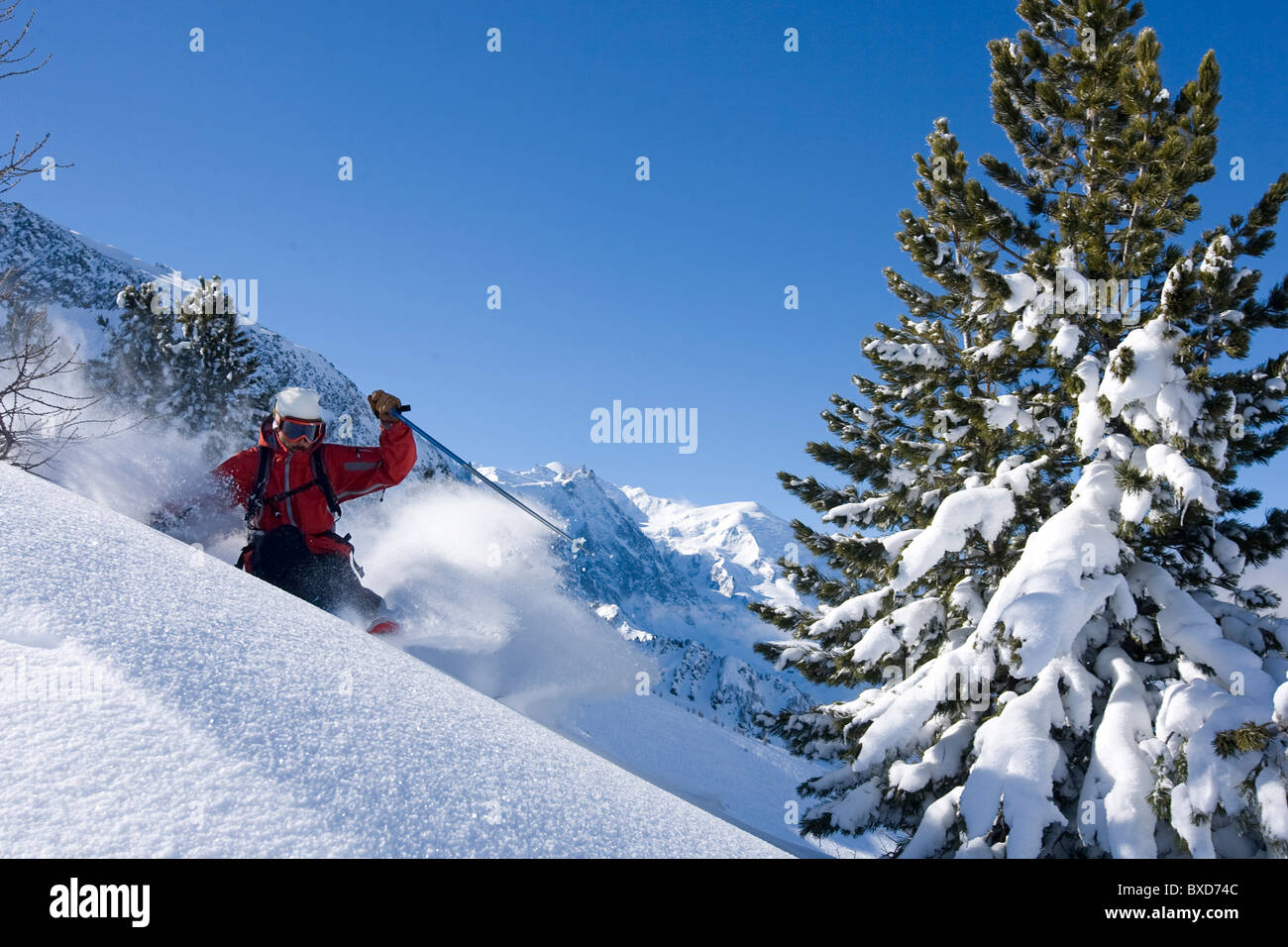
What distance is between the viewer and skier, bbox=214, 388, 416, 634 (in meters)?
6.91

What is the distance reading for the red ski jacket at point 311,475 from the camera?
23.8ft

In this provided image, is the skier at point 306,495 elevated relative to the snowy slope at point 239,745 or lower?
elevated

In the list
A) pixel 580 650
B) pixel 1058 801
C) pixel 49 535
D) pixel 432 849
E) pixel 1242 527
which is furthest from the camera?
pixel 580 650

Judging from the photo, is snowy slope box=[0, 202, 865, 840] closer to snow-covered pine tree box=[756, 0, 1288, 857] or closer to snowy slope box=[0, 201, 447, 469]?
Result: snow-covered pine tree box=[756, 0, 1288, 857]

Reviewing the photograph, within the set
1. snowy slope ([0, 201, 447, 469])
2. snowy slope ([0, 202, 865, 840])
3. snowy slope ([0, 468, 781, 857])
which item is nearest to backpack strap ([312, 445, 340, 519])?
snowy slope ([0, 202, 865, 840])

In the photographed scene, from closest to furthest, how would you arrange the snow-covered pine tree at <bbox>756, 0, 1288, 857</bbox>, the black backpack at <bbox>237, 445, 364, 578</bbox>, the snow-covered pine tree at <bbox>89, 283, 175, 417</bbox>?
the snow-covered pine tree at <bbox>756, 0, 1288, 857</bbox>
the black backpack at <bbox>237, 445, 364, 578</bbox>
the snow-covered pine tree at <bbox>89, 283, 175, 417</bbox>

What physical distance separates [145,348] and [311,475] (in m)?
28.4

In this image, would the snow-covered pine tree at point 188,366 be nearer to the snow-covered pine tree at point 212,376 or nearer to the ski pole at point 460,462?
the snow-covered pine tree at point 212,376

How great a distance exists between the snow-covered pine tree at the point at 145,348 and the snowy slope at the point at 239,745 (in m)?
29.5

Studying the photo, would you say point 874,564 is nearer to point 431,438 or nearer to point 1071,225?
point 1071,225
